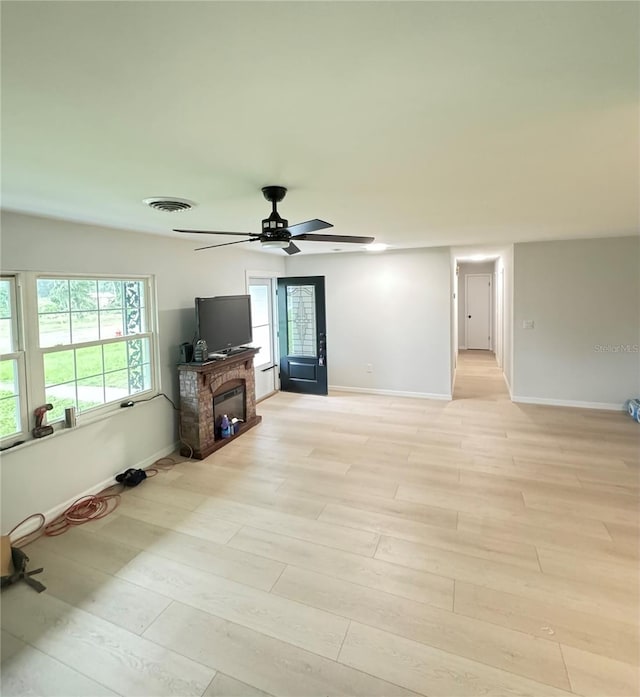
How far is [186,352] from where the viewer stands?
13.5 feet

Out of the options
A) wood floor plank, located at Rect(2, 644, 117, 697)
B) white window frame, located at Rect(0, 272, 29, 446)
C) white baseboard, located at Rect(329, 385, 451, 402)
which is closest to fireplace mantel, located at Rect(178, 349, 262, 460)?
white window frame, located at Rect(0, 272, 29, 446)

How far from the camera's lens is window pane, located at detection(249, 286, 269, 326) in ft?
19.5

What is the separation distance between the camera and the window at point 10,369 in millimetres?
2674

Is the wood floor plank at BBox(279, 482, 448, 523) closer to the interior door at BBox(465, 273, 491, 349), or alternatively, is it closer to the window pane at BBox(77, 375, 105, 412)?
the window pane at BBox(77, 375, 105, 412)

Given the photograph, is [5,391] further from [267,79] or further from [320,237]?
[267,79]

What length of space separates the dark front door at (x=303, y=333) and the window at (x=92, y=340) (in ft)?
9.64

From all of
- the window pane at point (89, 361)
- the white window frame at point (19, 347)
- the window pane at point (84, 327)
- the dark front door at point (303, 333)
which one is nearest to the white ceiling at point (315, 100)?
the white window frame at point (19, 347)

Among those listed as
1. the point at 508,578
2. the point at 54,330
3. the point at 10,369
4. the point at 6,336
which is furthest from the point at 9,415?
the point at 508,578

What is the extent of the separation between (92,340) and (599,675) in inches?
159

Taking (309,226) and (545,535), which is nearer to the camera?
(309,226)

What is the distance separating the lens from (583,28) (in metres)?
0.95

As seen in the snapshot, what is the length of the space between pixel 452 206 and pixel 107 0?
8.59 ft

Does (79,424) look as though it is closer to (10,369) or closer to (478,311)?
(10,369)

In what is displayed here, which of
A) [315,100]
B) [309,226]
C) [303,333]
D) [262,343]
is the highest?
[315,100]
